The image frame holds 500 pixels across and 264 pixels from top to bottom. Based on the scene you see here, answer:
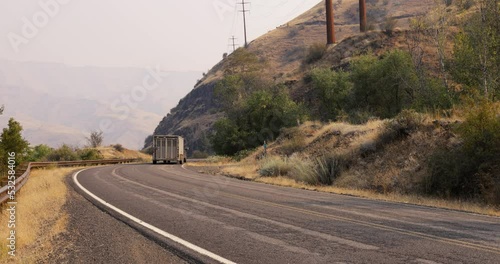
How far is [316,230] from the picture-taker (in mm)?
8078

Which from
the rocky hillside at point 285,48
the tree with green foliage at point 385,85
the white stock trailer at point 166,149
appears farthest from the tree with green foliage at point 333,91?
the rocky hillside at point 285,48

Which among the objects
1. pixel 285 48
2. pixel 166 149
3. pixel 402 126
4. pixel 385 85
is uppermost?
pixel 285 48

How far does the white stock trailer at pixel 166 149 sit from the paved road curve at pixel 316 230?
1261 inches

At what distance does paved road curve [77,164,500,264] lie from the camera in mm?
6238

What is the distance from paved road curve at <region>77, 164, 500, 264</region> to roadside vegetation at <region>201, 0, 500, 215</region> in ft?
12.3

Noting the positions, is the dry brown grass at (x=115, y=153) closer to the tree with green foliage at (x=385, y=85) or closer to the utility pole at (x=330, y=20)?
the utility pole at (x=330, y=20)

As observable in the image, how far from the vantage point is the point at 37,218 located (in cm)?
1058

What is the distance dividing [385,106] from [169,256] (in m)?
34.9

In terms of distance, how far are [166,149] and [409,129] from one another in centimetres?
2985

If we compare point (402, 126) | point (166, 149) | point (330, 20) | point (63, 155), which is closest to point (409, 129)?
point (402, 126)

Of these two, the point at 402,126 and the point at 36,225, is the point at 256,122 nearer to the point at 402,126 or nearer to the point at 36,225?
the point at 402,126

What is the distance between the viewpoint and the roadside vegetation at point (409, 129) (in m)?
15.1

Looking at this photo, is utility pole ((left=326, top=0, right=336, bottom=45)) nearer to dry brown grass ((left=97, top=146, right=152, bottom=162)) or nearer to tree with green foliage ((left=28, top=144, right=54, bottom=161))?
dry brown grass ((left=97, top=146, right=152, bottom=162))

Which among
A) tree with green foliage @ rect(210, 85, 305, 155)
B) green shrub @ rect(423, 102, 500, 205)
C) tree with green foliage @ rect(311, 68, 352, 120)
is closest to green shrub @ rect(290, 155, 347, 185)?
green shrub @ rect(423, 102, 500, 205)
